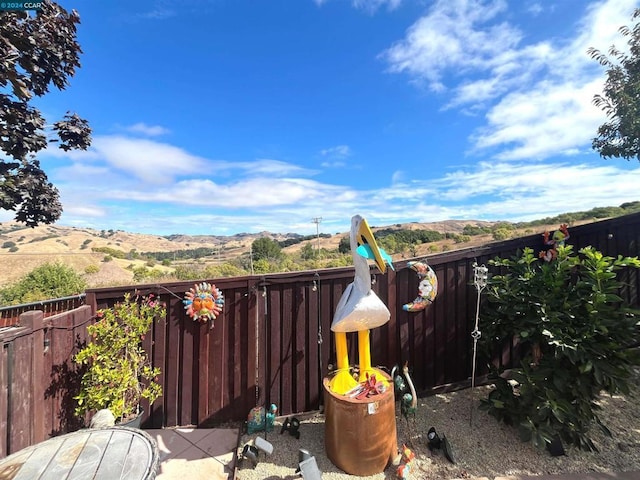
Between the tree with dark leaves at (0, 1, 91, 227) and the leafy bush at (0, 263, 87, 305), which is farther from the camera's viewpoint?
the leafy bush at (0, 263, 87, 305)

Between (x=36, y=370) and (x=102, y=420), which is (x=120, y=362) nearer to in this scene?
(x=36, y=370)

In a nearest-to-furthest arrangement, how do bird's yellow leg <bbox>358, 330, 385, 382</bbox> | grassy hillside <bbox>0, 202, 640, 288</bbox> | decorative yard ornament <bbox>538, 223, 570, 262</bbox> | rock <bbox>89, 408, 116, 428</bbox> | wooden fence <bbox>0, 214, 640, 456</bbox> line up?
rock <bbox>89, 408, 116, 428</bbox> → bird's yellow leg <bbox>358, 330, 385, 382</bbox> → wooden fence <bbox>0, 214, 640, 456</bbox> → decorative yard ornament <bbox>538, 223, 570, 262</bbox> → grassy hillside <bbox>0, 202, 640, 288</bbox>

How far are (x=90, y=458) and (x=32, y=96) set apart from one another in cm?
411

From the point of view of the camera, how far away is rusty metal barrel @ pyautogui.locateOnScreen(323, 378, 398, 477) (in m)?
2.46

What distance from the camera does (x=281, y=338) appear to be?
336 centimetres

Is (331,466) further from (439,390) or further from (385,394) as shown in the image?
(439,390)

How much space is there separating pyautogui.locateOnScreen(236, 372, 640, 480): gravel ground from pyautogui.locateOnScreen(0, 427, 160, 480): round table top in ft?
4.40

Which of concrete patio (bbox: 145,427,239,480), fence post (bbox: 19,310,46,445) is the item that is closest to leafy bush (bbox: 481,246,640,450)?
concrete patio (bbox: 145,427,239,480)

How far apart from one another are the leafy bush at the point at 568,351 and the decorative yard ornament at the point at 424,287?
2.62ft

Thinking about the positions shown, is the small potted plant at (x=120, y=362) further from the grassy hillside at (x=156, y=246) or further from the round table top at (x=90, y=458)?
the grassy hillside at (x=156, y=246)

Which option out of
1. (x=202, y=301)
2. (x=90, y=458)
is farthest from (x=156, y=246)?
(x=90, y=458)

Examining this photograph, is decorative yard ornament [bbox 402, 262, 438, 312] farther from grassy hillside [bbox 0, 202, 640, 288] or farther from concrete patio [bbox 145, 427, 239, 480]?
grassy hillside [bbox 0, 202, 640, 288]

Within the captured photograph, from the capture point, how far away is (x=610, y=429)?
287cm

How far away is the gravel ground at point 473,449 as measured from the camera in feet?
8.13
